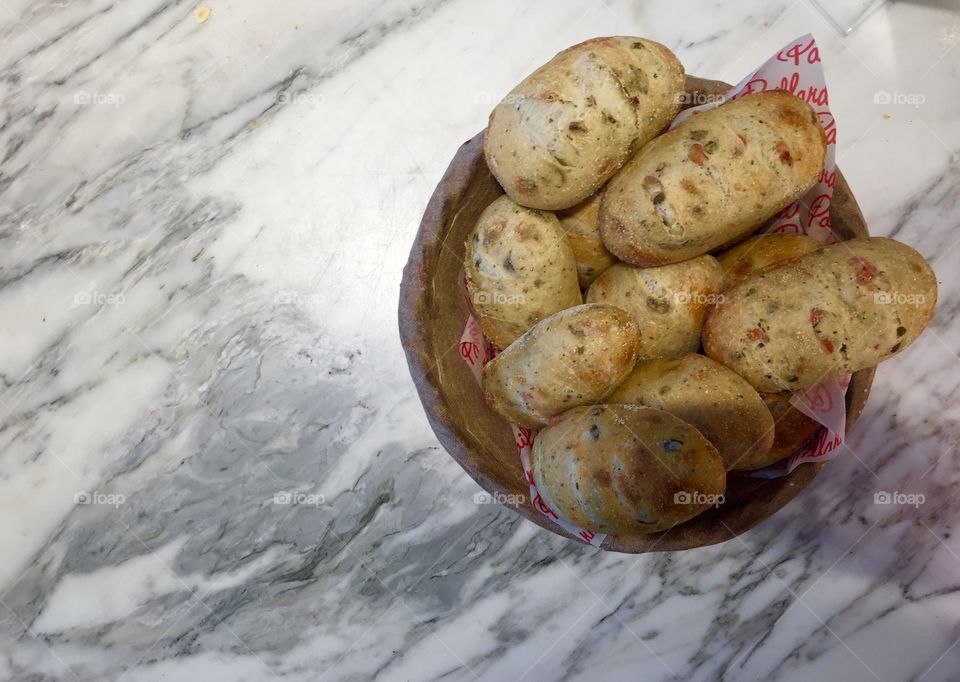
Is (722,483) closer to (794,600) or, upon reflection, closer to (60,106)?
(794,600)

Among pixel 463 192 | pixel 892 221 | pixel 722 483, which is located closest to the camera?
pixel 722 483

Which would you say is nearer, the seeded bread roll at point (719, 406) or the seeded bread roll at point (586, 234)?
the seeded bread roll at point (719, 406)

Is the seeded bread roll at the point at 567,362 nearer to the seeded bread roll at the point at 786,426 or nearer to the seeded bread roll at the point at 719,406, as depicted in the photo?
the seeded bread roll at the point at 719,406

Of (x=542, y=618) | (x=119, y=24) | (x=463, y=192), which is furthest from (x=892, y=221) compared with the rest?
(x=119, y=24)

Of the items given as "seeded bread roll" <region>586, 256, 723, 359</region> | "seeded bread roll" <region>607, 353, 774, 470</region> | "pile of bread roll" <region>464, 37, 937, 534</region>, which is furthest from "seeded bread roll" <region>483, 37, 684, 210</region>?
"seeded bread roll" <region>607, 353, 774, 470</region>

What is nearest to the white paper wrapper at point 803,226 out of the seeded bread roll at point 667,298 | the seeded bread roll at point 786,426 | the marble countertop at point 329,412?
the seeded bread roll at point 786,426

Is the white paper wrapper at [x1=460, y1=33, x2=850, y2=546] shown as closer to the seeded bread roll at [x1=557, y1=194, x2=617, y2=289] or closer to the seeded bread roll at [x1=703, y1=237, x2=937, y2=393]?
the seeded bread roll at [x1=703, y1=237, x2=937, y2=393]

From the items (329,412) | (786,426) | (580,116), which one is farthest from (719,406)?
(329,412)
